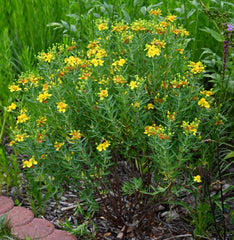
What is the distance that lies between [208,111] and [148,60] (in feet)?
1.57

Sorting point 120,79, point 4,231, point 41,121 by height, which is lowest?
point 4,231

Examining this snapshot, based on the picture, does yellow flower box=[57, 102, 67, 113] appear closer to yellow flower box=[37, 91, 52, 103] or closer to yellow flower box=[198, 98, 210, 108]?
yellow flower box=[37, 91, 52, 103]

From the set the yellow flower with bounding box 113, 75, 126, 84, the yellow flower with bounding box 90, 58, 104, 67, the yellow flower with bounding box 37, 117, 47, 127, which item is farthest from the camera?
the yellow flower with bounding box 37, 117, 47, 127

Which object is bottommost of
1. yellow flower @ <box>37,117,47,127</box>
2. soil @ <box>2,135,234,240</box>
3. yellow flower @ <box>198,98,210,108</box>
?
soil @ <box>2,135,234,240</box>

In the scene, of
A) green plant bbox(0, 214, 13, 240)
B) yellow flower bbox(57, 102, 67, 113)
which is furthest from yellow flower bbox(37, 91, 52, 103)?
green plant bbox(0, 214, 13, 240)

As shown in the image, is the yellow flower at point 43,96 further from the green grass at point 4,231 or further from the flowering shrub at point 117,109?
the green grass at point 4,231

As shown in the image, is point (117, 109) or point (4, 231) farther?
point (4, 231)

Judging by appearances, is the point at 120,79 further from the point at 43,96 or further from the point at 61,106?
the point at 43,96

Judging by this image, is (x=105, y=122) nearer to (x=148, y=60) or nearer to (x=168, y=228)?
(x=148, y=60)

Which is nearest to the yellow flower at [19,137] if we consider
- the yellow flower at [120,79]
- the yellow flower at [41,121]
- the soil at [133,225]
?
the yellow flower at [41,121]

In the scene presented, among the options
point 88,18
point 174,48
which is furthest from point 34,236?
point 88,18

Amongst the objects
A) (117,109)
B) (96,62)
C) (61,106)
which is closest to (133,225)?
(117,109)

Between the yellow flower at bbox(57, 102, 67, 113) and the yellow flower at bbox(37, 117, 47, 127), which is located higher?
the yellow flower at bbox(57, 102, 67, 113)

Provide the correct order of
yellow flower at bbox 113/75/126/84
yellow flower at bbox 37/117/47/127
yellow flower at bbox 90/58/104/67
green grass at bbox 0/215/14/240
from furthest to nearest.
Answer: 1. green grass at bbox 0/215/14/240
2. yellow flower at bbox 37/117/47/127
3. yellow flower at bbox 90/58/104/67
4. yellow flower at bbox 113/75/126/84
